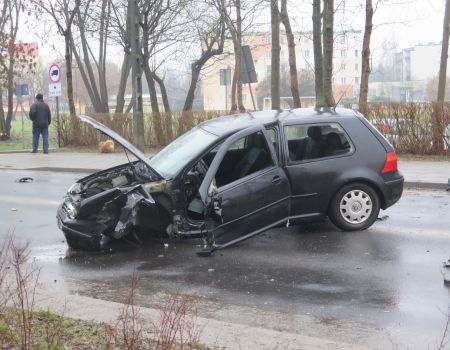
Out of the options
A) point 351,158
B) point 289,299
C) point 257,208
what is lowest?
point 289,299

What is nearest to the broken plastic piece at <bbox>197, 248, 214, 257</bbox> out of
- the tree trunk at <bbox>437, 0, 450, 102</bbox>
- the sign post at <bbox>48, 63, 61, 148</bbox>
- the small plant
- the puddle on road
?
the puddle on road

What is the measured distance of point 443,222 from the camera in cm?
866

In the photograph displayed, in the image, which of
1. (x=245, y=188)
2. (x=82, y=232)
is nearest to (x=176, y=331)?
(x=245, y=188)

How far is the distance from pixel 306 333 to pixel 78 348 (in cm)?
172

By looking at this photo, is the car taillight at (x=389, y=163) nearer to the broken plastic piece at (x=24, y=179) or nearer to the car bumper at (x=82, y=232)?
the car bumper at (x=82, y=232)

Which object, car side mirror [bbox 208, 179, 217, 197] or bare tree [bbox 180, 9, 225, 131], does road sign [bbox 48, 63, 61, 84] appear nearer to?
bare tree [bbox 180, 9, 225, 131]

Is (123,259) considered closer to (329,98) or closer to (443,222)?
(443,222)

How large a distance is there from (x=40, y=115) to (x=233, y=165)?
48.4 feet

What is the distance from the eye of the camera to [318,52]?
843 inches

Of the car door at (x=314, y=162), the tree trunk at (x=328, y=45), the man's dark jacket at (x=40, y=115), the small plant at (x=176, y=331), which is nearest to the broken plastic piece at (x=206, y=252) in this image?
the car door at (x=314, y=162)

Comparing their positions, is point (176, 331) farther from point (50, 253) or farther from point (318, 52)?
point (318, 52)

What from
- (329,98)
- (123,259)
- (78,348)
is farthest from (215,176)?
(329,98)

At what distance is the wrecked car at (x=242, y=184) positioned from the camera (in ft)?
23.1

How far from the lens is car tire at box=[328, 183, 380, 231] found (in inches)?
311
